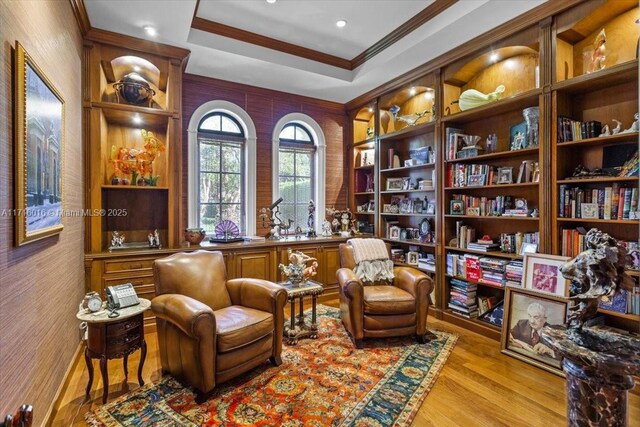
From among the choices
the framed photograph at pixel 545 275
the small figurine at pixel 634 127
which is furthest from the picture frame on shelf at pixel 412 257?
the small figurine at pixel 634 127

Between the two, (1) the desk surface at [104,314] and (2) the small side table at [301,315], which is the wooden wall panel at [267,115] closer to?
(2) the small side table at [301,315]

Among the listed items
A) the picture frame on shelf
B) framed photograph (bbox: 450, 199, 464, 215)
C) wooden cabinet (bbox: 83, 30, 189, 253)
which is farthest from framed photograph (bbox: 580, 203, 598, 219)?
wooden cabinet (bbox: 83, 30, 189, 253)

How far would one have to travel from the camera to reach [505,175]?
10.5ft

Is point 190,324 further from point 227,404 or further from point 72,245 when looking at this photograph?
point 72,245

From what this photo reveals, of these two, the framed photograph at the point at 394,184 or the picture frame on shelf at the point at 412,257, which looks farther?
the framed photograph at the point at 394,184

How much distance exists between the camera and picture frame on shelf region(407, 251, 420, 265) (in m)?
4.17

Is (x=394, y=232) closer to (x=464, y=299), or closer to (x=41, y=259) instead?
(x=464, y=299)

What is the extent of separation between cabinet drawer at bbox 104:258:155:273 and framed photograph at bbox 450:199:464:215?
3241 mm

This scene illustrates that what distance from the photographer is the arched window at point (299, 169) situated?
4.85 meters

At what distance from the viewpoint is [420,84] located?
3.96 m

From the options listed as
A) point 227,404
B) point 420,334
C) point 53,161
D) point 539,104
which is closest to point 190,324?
point 227,404

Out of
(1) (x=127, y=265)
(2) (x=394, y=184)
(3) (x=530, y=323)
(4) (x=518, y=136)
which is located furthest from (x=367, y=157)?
(1) (x=127, y=265)

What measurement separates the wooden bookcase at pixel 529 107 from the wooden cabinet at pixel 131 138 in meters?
2.72

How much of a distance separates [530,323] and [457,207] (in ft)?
4.42
